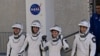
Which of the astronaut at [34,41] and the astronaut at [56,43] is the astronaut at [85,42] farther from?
the astronaut at [34,41]

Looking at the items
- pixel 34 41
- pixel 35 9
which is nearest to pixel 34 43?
pixel 34 41

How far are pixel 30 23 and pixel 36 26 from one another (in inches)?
36.2

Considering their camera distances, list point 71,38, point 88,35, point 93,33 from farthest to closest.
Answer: point 71,38, point 93,33, point 88,35

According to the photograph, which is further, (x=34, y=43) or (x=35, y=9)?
(x=35, y=9)

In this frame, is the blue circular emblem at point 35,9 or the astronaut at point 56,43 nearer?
the astronaut at point 56,43

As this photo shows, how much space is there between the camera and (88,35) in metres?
9.35

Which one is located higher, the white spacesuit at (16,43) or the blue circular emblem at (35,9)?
the blue circular emblem at (35,9)

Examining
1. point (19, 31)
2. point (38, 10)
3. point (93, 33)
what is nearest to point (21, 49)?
point (19, 31)

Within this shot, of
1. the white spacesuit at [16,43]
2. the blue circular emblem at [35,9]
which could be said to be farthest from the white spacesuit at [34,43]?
the blue circular emblem at [35,9]

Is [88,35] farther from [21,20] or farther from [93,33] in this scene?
[21,20]

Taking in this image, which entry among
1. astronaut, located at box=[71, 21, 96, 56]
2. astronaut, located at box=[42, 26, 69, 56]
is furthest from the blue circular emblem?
astronaut, located at box=[71, 21, 96, 56]

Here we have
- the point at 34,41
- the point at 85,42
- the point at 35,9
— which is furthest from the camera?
the point at 35,9

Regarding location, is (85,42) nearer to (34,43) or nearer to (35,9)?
(34,43)

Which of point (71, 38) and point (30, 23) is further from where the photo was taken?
point (71, 38)
